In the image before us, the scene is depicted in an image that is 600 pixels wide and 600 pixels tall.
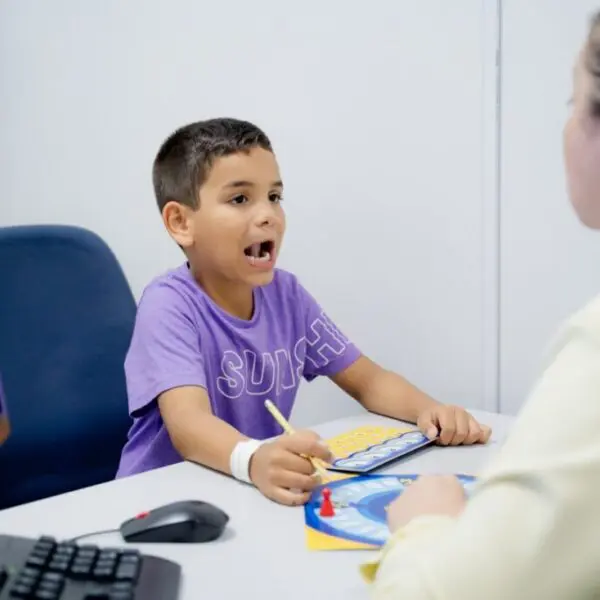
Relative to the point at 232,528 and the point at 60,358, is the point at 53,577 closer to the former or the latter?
the point at 232,528

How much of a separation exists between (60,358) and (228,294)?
29cm

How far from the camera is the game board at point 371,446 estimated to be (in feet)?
3.17

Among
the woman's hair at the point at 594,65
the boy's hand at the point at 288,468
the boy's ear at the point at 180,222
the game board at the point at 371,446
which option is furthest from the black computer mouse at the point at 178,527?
the boy's ear at the point at 180,222

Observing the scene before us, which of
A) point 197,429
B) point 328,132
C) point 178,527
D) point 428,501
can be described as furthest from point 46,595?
point 328,132

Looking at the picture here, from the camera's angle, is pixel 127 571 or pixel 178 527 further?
pixel 178 527

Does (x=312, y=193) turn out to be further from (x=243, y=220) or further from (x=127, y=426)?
(x=127, y=426)

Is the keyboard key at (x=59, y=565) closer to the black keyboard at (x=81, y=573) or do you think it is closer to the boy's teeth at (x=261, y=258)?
the black keyboard at (x=81, y=573)

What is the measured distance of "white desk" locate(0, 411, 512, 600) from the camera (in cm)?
67

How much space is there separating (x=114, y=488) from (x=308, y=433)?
0.22 meters

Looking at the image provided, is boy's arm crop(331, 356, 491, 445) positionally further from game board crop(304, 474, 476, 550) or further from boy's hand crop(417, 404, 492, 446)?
game board crop(304, 474, 476, 550)

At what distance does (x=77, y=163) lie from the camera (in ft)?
6.26

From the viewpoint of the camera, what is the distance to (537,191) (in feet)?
4.17

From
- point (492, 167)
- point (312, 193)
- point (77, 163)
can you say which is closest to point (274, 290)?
point (312, 193)

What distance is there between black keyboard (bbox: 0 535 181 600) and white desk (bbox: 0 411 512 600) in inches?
1.1
